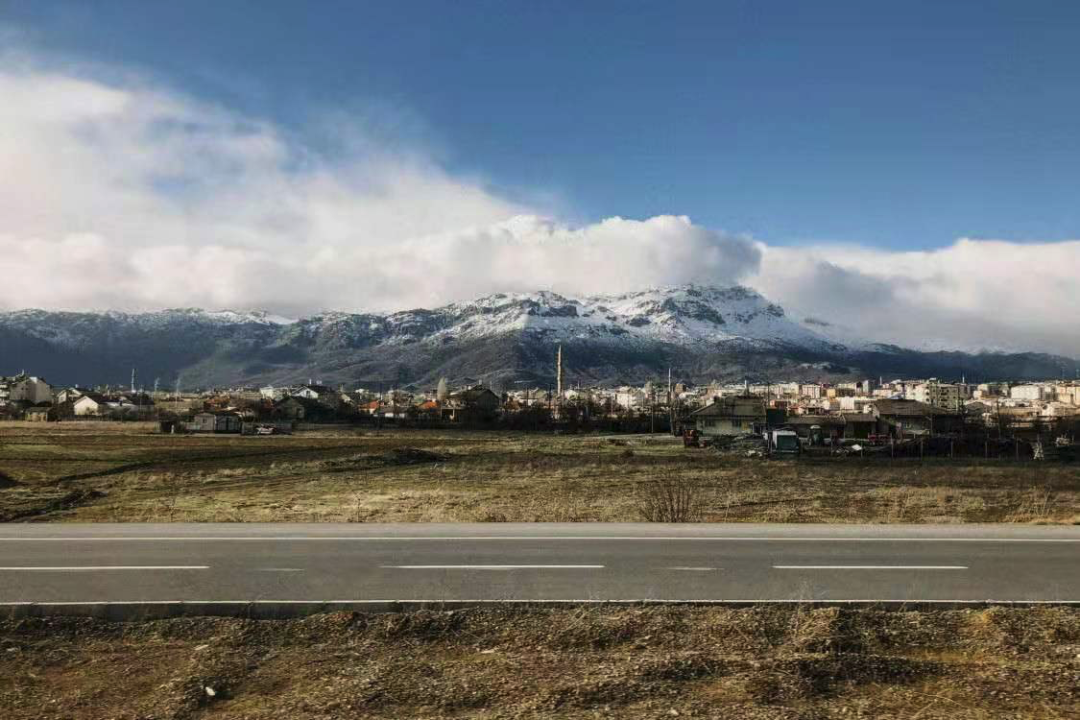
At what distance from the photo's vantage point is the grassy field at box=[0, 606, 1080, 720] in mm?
6688

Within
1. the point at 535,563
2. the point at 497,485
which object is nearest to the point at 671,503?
the point at 535,563

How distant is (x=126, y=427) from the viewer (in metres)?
106

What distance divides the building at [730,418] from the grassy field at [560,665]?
9088 centimetres

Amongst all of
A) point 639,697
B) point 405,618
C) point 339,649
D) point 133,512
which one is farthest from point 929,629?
point 133,512

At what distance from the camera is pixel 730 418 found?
100m

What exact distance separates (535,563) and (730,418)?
90.9 metres

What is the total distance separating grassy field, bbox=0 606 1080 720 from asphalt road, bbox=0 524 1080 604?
1121 millimetres

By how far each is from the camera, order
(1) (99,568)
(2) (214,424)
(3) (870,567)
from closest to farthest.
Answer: (1) (99,568), (3) (870,567), (2) (214,424)

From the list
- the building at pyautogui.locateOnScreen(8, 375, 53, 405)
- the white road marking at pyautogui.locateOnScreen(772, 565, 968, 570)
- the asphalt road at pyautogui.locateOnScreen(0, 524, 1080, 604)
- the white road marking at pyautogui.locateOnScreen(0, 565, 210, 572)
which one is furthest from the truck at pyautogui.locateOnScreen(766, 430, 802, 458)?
the building at pyautogui.locateOnScreen(8, 375, 53, 405)

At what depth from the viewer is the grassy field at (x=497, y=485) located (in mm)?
25812

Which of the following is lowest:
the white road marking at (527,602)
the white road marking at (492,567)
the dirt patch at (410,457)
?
the dirt patch at (410,457)

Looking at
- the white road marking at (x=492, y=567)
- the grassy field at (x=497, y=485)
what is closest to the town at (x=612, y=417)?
the grassy field at (x=497, y=485)

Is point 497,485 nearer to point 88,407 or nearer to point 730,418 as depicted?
point 730,418

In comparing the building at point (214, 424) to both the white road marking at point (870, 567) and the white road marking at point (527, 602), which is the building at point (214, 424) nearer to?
the white road marking at point (527, 602)
